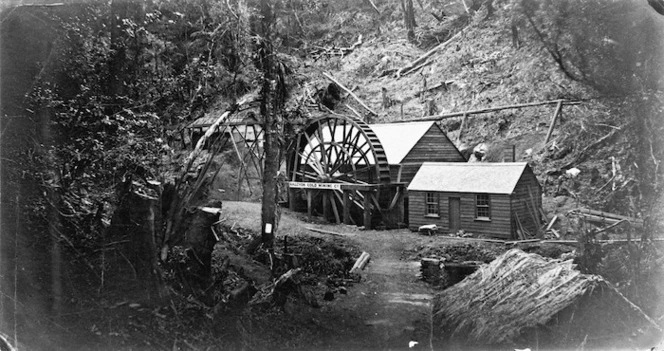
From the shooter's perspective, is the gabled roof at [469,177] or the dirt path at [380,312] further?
the gabled roof at [469,177]

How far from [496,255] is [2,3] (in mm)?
4287

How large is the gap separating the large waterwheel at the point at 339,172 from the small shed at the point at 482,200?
58 centimetres

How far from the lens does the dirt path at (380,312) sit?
375 centimetres

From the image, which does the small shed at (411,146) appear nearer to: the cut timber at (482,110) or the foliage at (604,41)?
the cut timber at (482,110)

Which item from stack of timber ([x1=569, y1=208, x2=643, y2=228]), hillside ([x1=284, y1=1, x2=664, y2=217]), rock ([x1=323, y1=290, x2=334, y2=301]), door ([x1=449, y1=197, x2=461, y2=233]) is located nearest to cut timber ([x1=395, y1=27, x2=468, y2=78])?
hillside ([x1=284, y1=1, x2=664, y2=217])

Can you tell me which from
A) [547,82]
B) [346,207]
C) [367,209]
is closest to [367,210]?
[367,209]

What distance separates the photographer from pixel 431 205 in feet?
14.1

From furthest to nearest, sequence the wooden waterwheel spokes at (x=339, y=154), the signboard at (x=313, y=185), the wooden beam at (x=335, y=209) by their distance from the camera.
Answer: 1. the wooden waterwheel spokes at (x=339, y=154)
2. the signboard at (x=313, y=185)
3. the wooden beam at (x=335, y=209)

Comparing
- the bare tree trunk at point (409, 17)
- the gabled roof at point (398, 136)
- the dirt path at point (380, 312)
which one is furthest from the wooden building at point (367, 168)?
the bare tree trunk at point (409, 17)

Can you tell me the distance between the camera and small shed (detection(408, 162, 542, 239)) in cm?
386

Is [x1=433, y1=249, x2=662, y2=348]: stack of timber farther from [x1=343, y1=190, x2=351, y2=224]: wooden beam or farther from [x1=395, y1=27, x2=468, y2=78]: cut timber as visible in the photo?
[x1=395, y1=27, x2=468, y2=78]: cut timber

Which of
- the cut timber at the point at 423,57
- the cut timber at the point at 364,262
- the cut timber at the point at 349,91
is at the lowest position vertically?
the cut timber at the point at 364,262

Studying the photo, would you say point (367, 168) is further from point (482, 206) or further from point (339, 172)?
point (482, 206)

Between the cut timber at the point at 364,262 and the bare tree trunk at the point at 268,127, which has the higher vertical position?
the bare tree trunk at the point at 268,127
